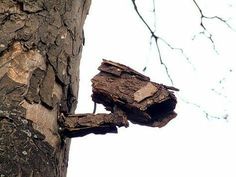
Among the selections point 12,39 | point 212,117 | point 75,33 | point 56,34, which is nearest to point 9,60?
point 12,39

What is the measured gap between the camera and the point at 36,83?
114cm

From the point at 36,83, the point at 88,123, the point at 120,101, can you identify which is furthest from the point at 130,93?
the point at 36,83

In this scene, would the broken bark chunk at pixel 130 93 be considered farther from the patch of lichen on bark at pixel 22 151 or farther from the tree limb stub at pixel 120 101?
the patch of lichen on bark at pixel 22 151

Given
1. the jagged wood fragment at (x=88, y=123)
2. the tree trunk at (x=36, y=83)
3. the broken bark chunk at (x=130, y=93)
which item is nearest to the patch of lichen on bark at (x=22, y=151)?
the tree trunk at (x=36, y=83)

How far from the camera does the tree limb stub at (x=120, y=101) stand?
4.01 feet

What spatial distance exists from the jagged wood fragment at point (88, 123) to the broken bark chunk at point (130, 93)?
0.05 m

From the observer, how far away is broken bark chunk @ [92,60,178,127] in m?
1.26

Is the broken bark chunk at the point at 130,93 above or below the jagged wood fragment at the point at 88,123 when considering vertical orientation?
above

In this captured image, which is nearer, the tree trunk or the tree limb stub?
the tree trunk

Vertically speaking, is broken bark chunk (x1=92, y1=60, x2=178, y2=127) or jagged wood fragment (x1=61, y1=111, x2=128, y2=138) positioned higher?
broken bark chunk (x1=92, y1=60, x2=178, y2=127)

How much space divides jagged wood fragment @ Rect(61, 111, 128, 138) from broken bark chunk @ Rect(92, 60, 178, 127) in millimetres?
53

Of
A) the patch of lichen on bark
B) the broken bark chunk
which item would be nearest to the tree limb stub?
the broken bark chunk

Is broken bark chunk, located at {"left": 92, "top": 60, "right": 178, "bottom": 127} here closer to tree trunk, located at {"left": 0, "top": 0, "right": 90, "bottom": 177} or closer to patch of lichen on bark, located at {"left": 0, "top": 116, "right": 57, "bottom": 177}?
tree trunk, located at {"left": 0, "top": 0, "right": 90, "bottom": 177}

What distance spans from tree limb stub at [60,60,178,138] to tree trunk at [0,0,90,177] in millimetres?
57
